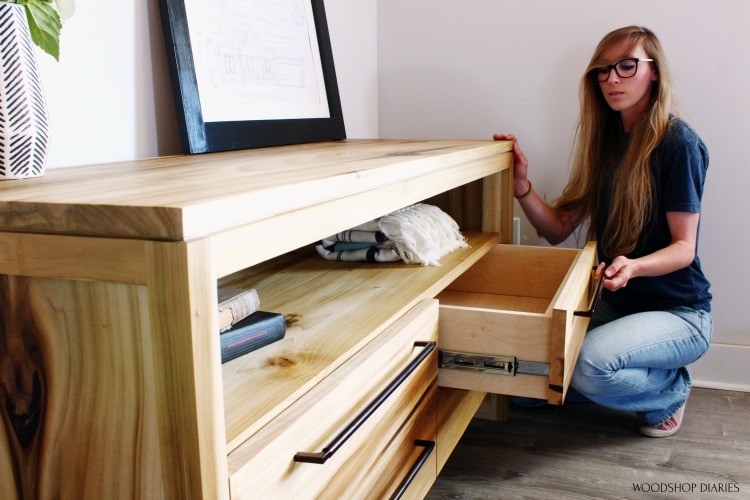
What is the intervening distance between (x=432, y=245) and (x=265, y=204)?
775mm

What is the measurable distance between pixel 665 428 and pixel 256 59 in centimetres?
125

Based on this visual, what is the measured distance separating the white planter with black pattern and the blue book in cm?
29

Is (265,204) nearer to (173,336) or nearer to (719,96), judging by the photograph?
(173,336)

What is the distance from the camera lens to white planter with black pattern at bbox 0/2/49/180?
30.6 inches

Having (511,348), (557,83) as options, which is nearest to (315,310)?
(511,348)

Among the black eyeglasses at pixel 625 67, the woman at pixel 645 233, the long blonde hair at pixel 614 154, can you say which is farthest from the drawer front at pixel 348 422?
the black eyeglasses at pixel 625 67

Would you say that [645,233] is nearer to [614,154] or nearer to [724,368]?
[614,154]

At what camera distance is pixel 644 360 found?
1.60 m

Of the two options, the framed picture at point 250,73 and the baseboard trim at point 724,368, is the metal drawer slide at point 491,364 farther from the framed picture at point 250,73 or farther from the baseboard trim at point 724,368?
the baseboard trim at point 724,368

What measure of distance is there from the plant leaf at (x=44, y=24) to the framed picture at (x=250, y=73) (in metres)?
0.32

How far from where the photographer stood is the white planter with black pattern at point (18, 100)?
0.78 m

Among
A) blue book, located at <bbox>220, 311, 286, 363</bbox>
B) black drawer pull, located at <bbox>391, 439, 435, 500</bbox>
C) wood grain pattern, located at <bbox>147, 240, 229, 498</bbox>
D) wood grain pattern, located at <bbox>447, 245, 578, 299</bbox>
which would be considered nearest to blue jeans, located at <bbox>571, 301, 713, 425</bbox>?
wood grain pattern, located at <bbox>447, 245, 578, 299</bbox>

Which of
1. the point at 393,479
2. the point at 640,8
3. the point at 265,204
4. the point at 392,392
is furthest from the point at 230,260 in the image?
the point at 640,8

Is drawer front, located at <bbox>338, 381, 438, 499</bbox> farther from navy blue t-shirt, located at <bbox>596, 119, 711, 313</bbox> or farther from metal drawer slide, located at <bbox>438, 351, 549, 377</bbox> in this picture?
navy blue t-shirt, located at <bbox>596, 119, 711, 313</bbox>
